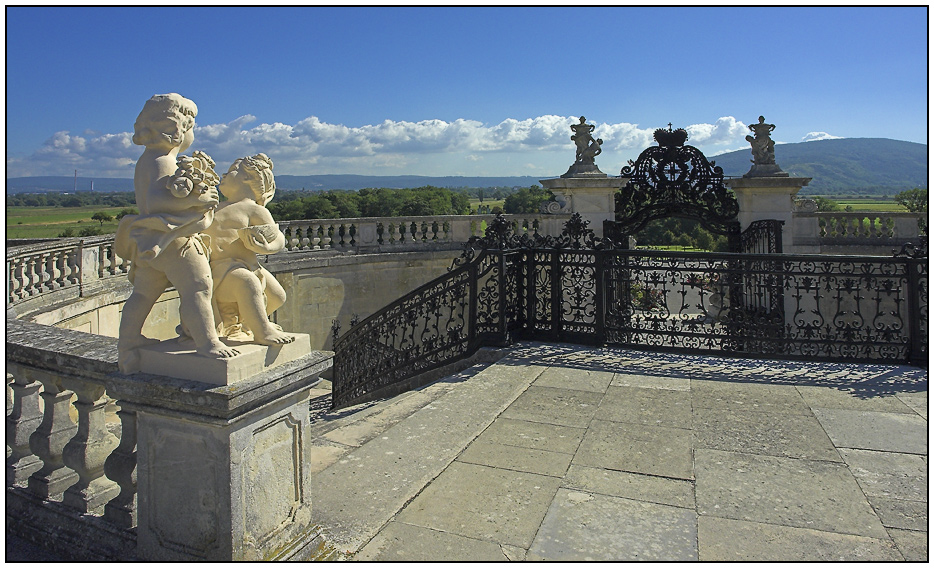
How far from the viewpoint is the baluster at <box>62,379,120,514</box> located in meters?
3.31

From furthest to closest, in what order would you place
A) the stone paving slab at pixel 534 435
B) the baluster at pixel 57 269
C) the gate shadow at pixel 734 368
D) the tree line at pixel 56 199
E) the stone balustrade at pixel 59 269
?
the tree line at pixel 56 199 < the baluster at pixel 57 269 < the stone balustrade at pixel 59 269 < the gate shadow at pixel 734 368 < the stone paving slab at pixel 534 435

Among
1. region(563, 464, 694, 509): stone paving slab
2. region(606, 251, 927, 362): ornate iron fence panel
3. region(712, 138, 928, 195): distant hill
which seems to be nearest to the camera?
region(563, 464, 694, 509): stone paving slab

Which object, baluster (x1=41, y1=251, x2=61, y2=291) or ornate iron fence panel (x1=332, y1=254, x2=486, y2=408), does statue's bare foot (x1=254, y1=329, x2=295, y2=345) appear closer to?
ornate iron fence panel (x1=332, y1=254, x2=486, y2=408)

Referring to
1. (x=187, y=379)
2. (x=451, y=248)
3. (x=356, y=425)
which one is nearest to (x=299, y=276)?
(x=451, y=248)

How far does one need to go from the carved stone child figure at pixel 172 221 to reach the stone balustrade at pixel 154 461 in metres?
0.26

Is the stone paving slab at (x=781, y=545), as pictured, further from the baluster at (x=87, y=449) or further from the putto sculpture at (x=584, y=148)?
the putto sculpture at (x=584, y=148)

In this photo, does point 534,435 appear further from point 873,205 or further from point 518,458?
point 873,205

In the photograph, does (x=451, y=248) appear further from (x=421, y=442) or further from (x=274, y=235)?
(x=274, y=235)

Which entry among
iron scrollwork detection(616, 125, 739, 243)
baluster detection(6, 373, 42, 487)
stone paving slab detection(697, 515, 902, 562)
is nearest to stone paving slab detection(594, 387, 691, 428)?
stone paving slab detection(697, 515, 902, 562)

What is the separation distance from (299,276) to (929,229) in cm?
1221

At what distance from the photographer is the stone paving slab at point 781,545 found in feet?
11.0

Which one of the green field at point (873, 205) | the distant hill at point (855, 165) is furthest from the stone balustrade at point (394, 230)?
the distant hill at point (855, 165)

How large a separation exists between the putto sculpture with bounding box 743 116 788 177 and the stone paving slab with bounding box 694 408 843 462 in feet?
26.5

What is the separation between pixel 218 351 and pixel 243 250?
633 millimetres
